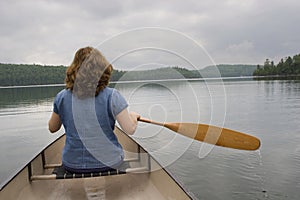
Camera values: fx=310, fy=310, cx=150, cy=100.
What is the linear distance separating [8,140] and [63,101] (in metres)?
11.7

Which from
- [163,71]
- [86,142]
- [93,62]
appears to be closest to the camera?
[93,62]

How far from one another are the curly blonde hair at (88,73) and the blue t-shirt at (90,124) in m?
0.07

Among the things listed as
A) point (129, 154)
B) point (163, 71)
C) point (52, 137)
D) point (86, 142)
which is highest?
point (163, 71)

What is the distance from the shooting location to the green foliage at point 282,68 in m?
77.9

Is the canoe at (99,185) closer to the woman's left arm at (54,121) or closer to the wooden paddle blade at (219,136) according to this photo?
the woman's left arm at (54,121)

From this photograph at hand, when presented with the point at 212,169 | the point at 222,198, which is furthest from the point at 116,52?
the point at 212,169

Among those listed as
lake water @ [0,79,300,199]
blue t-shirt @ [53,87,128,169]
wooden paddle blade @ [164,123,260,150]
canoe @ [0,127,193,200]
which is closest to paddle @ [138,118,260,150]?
wooden paddle blade @ [164,123,260,150]

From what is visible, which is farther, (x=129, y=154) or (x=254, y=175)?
(x=254, y=175)

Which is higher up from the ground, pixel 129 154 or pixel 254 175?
pixel 129 154

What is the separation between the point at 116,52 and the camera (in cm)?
279

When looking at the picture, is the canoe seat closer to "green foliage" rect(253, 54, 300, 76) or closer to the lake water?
the lake water

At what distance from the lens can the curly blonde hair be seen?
8.04 ft

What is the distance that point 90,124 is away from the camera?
2.59 m

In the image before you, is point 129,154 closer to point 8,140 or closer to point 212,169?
point 212,169
